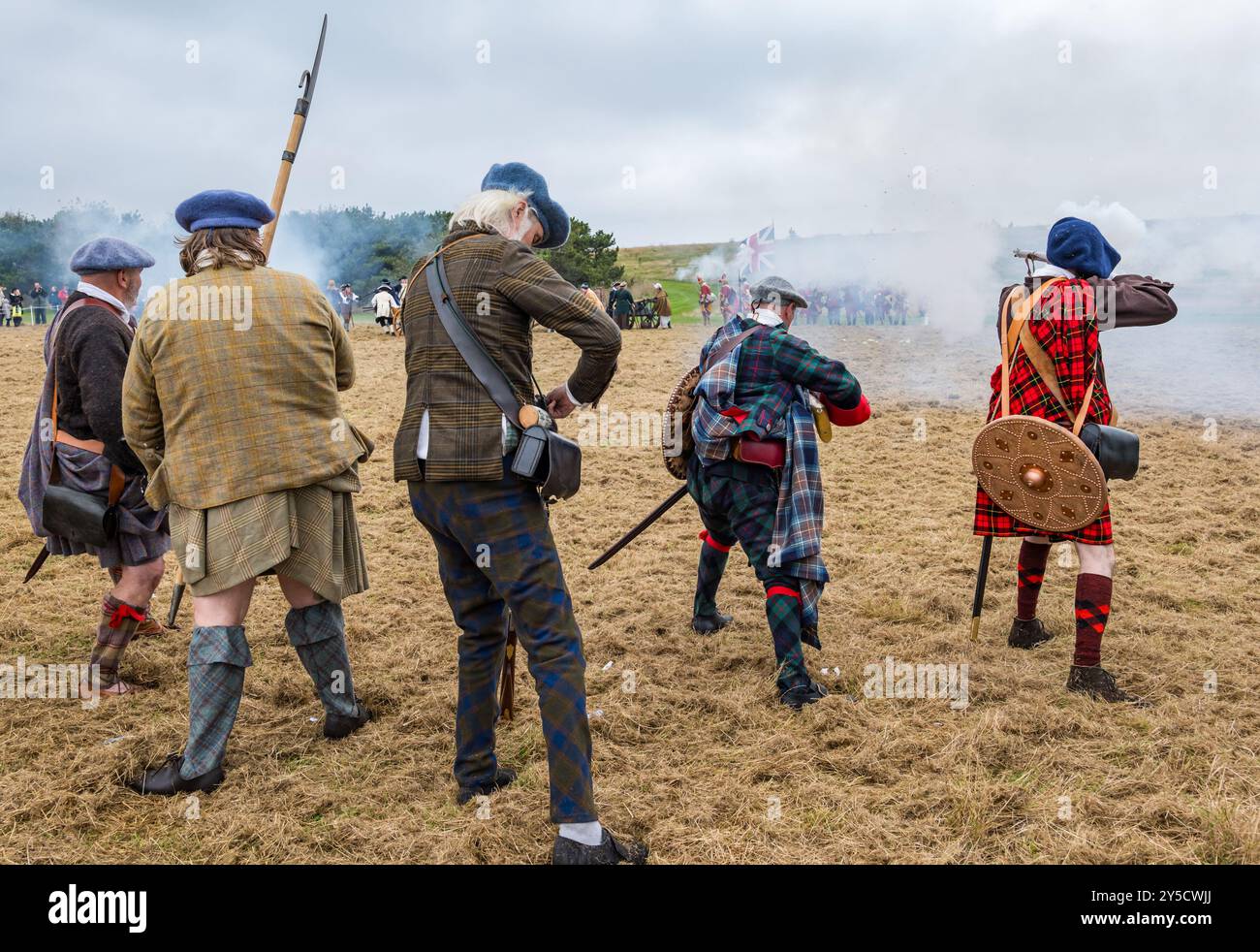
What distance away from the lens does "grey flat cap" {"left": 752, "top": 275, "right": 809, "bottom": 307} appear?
4031 mm

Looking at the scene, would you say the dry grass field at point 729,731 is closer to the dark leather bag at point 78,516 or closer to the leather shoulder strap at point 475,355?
the dark leather bag at point 78,516

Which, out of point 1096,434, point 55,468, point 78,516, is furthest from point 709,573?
point 55,468

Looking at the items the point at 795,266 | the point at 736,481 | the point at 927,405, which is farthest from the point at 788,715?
the point at 795,266

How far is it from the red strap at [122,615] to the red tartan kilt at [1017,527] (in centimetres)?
370

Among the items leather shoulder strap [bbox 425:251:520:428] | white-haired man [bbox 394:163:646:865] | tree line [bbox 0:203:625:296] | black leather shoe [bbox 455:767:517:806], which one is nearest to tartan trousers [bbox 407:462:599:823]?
white-haired man [bbox 394:163:646:865]

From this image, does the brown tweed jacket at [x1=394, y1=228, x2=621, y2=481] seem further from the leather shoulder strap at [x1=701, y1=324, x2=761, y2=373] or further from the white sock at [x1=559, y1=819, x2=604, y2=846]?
the leather shoulder strap at [x1=701, y1=324, x2=761, y2=373]

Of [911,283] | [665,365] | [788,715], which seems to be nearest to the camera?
[788,715]

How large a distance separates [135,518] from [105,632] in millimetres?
546

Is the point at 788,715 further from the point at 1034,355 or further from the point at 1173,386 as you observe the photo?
the point at 1173,386

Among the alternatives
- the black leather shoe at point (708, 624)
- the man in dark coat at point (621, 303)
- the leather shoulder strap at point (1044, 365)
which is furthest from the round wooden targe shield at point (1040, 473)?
the man in dark coat at point (621, 303)

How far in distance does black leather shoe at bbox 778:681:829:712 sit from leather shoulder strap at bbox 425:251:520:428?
1869mm

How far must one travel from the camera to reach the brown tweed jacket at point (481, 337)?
2670 mm

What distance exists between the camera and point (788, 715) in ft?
12.5

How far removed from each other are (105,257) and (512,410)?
211 centimetres
